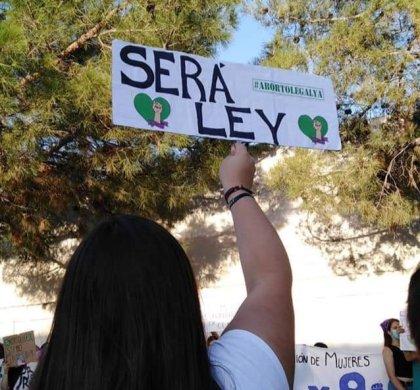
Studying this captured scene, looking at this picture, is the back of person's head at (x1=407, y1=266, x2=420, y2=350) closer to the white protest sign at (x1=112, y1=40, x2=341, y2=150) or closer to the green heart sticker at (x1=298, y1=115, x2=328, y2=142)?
the white protest sign at (x1=112, y1=40, x2=341, y2=150)

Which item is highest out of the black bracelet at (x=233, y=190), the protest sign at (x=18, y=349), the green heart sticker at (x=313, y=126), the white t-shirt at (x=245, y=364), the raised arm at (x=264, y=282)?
the green heart sticker at (x=313, y=126)

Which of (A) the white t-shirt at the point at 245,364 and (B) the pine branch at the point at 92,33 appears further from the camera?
(B) the pine branch at the point at 92,33

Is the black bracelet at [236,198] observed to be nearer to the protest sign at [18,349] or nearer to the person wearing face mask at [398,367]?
the protest sign at [18,349]

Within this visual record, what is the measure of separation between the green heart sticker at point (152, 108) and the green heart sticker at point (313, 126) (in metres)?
0.68

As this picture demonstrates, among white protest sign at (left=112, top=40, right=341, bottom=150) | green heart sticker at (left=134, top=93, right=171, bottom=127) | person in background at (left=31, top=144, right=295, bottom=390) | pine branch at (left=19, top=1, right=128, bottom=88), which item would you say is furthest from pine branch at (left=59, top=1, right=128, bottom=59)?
person in background at (left=31, top=144, right=295, bottom=390)

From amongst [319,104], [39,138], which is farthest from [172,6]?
[319,104]

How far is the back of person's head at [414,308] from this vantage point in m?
1.97

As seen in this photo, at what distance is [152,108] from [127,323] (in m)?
1.80

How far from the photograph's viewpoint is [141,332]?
42.4 inches

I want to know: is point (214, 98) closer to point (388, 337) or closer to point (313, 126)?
point (313, 126)

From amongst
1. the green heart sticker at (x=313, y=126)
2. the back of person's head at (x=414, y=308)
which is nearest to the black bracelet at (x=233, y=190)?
the back of person's head at (x=414, y=308)

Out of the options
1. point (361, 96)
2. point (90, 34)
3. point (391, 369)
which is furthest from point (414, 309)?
point (361, 96)

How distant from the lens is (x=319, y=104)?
125 inches

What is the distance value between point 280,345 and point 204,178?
876 cm
